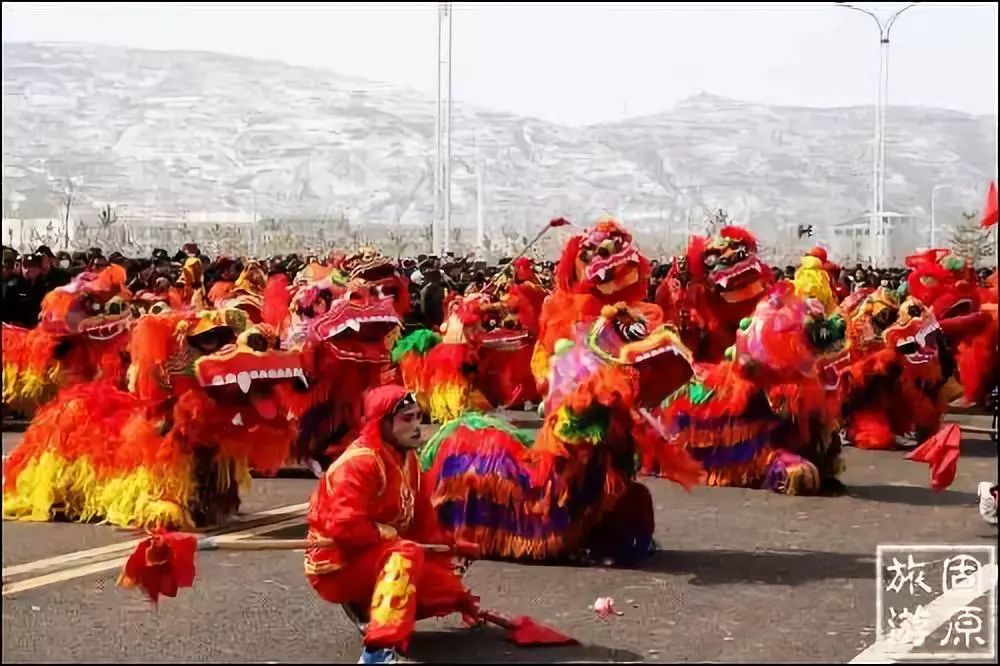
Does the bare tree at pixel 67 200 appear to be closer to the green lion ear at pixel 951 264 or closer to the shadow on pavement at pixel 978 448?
the green lion ear at pixel 951 264

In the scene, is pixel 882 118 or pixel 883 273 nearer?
pixel 883 273

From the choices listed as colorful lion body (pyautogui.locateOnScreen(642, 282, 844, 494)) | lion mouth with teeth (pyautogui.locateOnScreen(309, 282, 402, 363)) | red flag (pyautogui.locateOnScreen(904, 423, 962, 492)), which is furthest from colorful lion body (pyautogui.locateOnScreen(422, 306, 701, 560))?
lion mouth with teeth (pyautogui.locateOnScreen(309, 282, 402, 363))

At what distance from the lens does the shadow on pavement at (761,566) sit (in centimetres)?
600

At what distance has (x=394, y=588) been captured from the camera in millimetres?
4387

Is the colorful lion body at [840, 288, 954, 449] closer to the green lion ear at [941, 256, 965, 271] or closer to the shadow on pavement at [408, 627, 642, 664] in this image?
the green lion ear at [941, 256, 965, 271]

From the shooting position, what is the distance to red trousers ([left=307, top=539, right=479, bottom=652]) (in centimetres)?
436

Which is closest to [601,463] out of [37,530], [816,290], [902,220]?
[37,530]

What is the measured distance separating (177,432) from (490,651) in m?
2.66

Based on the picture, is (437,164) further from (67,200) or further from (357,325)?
(357,325)

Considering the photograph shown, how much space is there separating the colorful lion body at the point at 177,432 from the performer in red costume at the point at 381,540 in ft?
6.84

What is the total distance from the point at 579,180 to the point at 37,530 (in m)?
39.8

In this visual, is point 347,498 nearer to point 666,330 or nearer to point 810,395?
point 666,330

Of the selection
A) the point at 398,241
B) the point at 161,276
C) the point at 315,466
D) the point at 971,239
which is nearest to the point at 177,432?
the point at 315,466

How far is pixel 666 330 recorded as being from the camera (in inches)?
235
